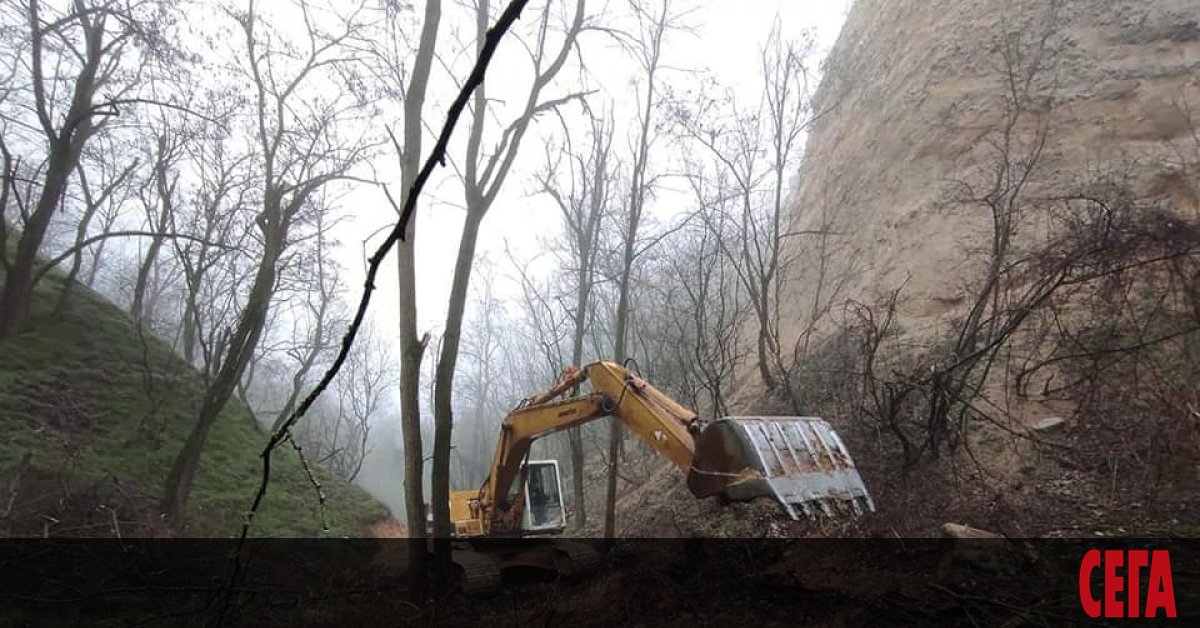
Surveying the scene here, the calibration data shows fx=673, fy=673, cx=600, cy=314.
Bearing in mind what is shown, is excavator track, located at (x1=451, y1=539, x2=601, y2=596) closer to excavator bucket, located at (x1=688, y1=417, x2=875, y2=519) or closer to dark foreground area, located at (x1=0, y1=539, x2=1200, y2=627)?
dark foreground area, located at (x1=0, y1=539, x2=1200, y2=627)

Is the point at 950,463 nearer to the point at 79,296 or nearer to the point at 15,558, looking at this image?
the point at 15,558

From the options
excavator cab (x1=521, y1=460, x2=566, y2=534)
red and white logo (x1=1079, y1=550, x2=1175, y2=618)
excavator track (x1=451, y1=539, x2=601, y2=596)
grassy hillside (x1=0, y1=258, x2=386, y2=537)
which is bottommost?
red and white logo (x1=1079, y1=550, x2=1175, y2=618)

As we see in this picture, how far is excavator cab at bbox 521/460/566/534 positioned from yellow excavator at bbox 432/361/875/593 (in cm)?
2

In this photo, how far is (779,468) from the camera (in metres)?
6.06

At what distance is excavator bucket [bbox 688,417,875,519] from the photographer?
19.4 ft

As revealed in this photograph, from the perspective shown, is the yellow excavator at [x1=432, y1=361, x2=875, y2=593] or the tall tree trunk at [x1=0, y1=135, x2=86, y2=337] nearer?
the yellow excavator at [x1=432, y1=361, x2=875, y2=593]

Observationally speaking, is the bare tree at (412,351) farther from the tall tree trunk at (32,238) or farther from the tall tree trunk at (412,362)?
the tall tree trunk at (32,238)

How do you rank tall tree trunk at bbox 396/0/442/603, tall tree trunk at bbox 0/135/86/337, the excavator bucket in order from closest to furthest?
the excavator bucket
tall tree trunk at bbox 396/0/442/603
tall tree trunk at bbox 0/135/86/337

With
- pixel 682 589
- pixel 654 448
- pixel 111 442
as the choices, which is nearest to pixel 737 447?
pixel 654 448

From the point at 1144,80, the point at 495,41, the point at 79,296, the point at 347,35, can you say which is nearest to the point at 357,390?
the point at 79,296

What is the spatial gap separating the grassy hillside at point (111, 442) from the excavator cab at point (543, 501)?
525cm

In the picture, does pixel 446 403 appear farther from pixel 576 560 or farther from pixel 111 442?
pixel 111 442

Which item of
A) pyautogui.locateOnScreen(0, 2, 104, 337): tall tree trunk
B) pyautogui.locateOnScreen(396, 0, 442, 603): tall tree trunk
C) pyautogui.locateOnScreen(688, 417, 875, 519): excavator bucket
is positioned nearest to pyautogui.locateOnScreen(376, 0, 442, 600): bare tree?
pyautogui.locateOnScreen(396, 0, 442, 603): tall tree trunk

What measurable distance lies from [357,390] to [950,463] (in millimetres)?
36913
